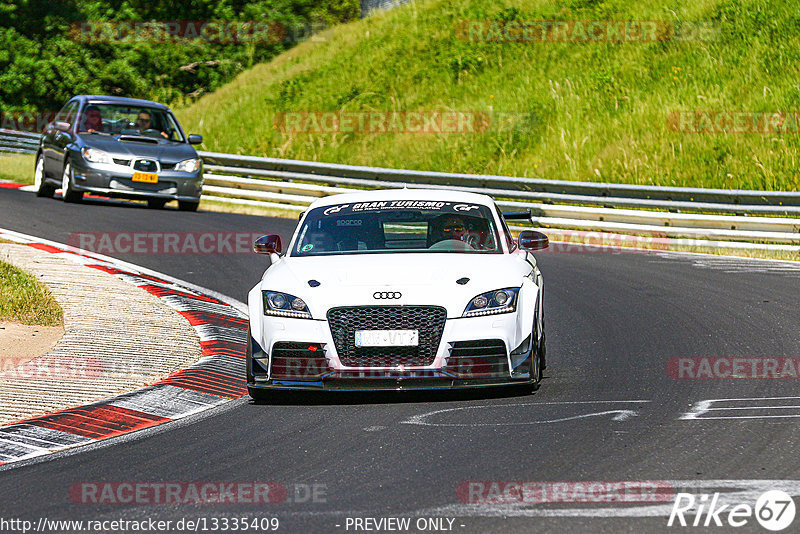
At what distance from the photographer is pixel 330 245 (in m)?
9.23

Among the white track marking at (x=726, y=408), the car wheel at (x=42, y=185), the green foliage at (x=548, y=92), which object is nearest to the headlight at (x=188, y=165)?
the car wheel at (x=42, y=185)

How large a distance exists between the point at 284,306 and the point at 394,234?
170 cm

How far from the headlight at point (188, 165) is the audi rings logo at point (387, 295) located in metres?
13.9

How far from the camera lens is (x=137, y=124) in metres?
22.3

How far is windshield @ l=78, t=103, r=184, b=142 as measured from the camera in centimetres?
2183

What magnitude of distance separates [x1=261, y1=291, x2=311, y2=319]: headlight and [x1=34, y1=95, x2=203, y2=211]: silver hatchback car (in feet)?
42.6

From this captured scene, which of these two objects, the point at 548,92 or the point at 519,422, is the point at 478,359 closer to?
the point at 519,422

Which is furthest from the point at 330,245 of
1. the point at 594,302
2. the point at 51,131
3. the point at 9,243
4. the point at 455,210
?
the point at 51,131

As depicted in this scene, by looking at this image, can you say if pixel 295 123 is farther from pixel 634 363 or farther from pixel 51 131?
pixel 634 363

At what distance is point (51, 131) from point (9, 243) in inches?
271

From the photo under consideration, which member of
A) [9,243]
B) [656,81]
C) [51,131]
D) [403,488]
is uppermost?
[656,81]
